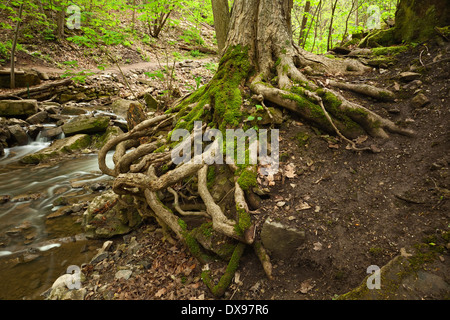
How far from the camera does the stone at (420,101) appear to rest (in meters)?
3.12

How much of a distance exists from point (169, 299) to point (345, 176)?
8.99 feet

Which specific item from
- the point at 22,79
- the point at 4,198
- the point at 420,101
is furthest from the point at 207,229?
the point at 22,79

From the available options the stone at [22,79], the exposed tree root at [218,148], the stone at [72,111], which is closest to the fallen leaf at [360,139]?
the exposed tree root at [218,148]

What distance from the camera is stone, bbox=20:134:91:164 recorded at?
25.0 feet

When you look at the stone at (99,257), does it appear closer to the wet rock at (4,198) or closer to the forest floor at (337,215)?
the forest floor at (337,215)

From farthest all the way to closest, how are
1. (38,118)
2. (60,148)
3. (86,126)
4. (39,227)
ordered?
(38,118), (86,126), (60,148), (39,227)

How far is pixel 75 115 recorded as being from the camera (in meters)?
10.6

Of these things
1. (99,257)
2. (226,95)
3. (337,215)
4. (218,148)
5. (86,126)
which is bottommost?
(99,257)

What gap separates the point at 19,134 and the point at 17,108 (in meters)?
1.62

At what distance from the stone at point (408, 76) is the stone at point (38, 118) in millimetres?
12716

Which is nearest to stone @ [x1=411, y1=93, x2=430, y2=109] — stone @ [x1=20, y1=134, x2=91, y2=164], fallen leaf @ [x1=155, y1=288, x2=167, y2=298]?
fallen leaf @ [x1=155, y1=288, x2=167, y2=298]

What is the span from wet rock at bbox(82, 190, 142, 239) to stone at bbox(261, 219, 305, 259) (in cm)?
260

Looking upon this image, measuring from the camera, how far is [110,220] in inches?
163

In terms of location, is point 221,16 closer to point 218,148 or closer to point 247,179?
point 218,148
